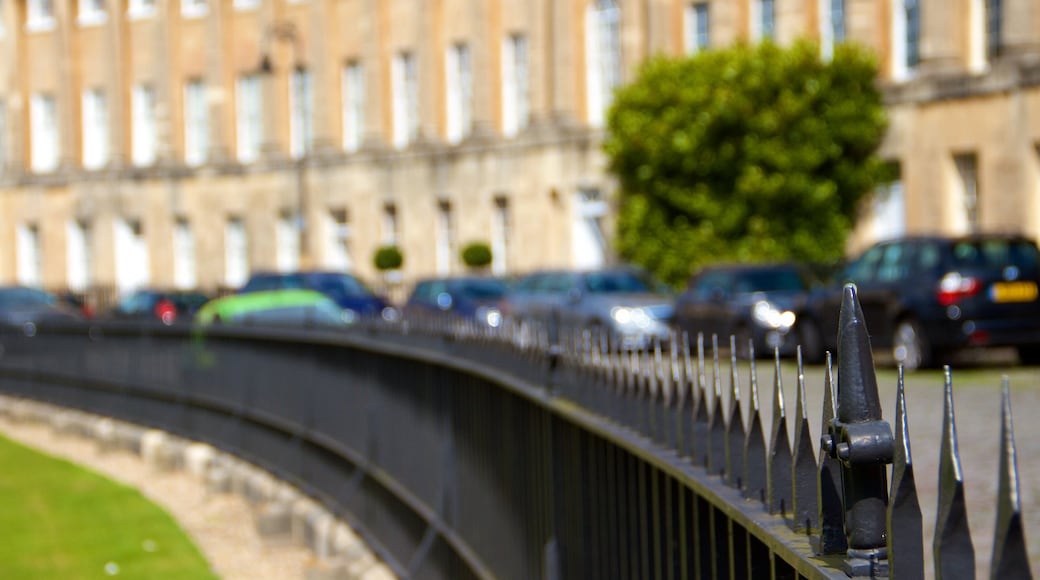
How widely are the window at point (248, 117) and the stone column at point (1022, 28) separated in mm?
31983

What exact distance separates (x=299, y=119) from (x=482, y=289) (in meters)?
22.8

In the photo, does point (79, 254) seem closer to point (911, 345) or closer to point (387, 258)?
point (387, 258)

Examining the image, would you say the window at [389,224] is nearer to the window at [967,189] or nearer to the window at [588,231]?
the window at [588,231]

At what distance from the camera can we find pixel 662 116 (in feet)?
127

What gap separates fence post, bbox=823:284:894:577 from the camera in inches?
103

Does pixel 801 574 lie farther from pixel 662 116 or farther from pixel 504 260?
pixel 504 260

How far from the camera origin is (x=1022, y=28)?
33406mm

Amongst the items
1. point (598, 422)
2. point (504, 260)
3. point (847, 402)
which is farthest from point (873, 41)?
point (847, 402)

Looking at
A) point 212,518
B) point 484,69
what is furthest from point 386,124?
point 212,518

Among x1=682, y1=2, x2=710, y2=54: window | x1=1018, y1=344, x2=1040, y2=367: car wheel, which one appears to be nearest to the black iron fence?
x1=1018, y1=344, x2=1040, y2=367: car wheel

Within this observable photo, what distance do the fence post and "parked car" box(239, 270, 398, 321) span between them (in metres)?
35.7

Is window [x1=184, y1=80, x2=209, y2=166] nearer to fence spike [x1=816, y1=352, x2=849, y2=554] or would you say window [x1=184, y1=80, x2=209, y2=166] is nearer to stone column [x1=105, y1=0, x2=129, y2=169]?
stone column [x1=105, y1=0, x2=129, y2=169]

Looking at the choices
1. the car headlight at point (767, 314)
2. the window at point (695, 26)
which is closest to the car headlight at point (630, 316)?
the car headlight at point (767, 314)

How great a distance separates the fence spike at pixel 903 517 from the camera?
2.36 m
